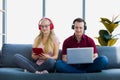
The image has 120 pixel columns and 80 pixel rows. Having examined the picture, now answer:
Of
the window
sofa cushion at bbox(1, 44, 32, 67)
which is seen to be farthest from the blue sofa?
the window

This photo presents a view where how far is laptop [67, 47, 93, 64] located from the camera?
2.69 metres

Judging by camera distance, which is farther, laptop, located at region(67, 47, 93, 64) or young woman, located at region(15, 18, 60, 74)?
young woman, located at region(15, 18, 60, 74)

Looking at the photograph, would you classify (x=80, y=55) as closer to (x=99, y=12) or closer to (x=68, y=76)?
(x=68, y=76)

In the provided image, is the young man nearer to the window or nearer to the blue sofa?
the blue sofa

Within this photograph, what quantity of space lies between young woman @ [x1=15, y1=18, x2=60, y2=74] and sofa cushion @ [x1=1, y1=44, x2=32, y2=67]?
0.67 ft

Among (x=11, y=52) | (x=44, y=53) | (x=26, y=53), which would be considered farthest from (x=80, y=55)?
(x=11, y=52)

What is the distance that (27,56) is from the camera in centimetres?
334

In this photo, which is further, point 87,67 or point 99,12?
point 99,12

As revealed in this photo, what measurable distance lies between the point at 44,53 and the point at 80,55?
57 cm

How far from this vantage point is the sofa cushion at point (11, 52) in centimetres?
330

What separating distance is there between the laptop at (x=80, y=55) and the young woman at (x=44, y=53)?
0.95 feet

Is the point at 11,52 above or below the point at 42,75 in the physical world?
above

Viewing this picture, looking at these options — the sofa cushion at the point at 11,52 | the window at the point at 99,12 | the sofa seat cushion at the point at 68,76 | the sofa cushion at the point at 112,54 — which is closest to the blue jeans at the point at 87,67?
the sofa seat cushion at the point at 68,76

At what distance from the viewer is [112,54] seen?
3.29 m
